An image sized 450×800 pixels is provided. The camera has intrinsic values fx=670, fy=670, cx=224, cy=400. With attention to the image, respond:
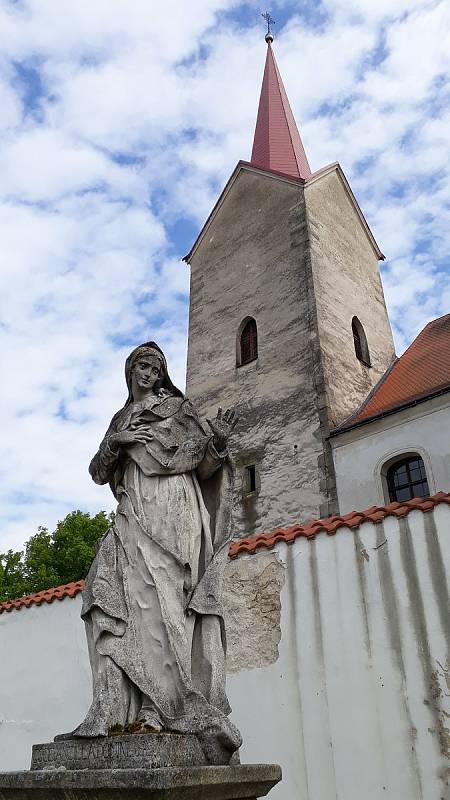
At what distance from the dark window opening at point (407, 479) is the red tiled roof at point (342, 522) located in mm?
5854

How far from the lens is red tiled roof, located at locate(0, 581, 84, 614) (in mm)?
8164

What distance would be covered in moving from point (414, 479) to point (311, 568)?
21.0 ft

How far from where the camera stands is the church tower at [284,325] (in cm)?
1451

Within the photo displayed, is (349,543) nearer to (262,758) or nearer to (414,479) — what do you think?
(262,758)

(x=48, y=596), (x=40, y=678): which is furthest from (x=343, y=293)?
(x=40, y=678)

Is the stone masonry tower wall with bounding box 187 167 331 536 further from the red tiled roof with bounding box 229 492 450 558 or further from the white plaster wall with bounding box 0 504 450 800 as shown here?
the white plaster wall with bounding box 0 504 450 800

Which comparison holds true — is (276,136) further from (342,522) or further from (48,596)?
(342,522)

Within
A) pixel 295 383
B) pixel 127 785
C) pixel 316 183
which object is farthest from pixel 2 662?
pixel 316 183

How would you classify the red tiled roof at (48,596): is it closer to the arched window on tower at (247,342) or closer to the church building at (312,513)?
the church building at (312,513)

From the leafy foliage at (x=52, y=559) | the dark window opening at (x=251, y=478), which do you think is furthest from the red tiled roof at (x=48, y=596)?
the leafy foliage at (x=52, y=559)

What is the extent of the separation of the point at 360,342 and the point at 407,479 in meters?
6.05

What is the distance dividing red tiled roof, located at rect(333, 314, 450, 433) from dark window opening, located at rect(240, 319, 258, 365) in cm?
322

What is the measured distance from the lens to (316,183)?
19109 mm

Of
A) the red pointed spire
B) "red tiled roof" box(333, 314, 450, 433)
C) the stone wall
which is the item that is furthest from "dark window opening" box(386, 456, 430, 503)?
the red pointed spire
